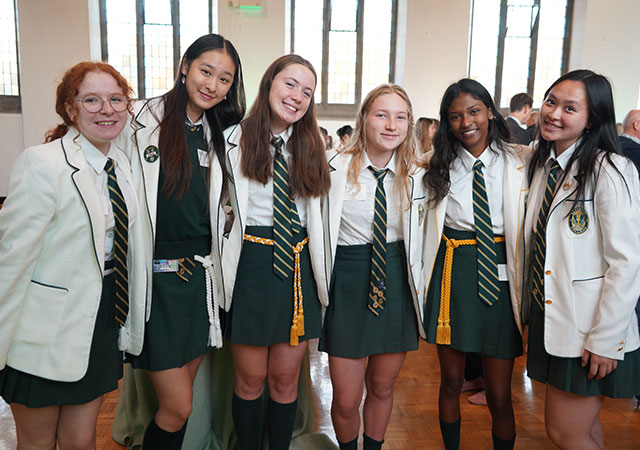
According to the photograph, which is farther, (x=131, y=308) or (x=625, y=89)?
(x=625, y=89)

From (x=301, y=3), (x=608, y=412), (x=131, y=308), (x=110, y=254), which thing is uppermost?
(x=301, y=3)

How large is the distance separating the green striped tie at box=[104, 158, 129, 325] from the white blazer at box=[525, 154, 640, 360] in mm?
1494

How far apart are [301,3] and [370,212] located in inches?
354

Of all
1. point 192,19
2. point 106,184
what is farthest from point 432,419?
point 192,19

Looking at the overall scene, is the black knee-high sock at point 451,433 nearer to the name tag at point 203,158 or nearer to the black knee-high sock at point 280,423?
the black knee-high sock at point 280,423

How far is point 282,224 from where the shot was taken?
76.1 inches

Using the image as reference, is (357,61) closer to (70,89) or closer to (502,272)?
(502,272)

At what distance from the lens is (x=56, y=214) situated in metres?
1.44

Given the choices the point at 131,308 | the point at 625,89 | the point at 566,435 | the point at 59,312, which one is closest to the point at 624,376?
the point at 566,435

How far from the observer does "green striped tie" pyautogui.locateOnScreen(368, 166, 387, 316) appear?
6.51 ft

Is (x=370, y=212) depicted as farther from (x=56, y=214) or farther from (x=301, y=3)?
(x=301, y=3)

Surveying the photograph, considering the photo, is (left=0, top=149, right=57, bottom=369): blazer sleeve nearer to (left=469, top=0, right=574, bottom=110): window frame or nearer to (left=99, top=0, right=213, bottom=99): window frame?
(left=99, top=0, right=213, bottom=99): window frame

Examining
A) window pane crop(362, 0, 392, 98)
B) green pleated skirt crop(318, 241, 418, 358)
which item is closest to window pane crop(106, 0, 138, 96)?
window pane crop(362, 0, 392, 98)

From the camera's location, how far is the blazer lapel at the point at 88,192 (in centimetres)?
146
